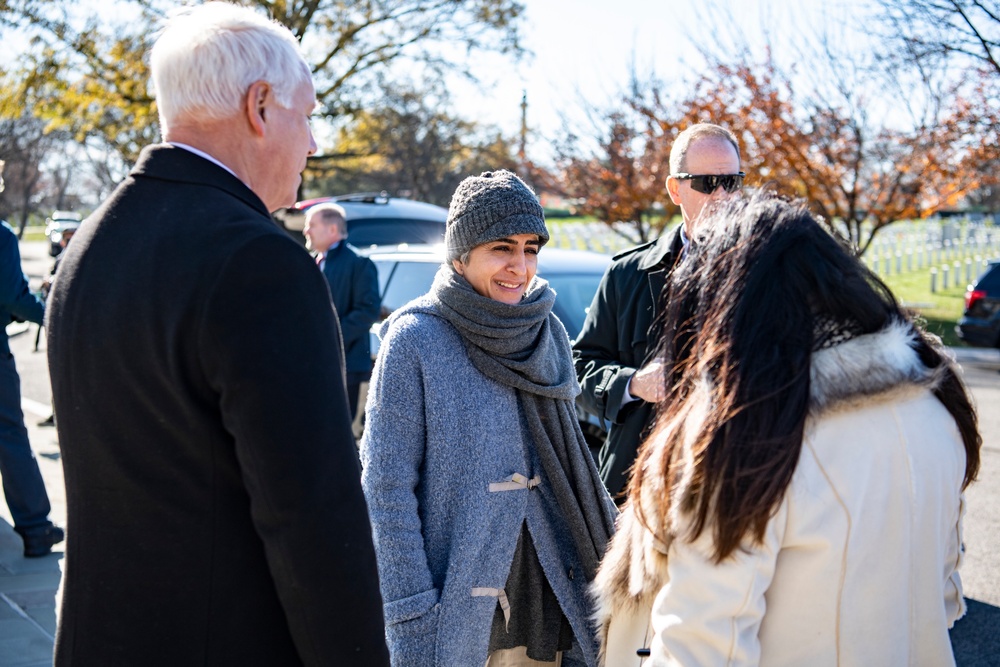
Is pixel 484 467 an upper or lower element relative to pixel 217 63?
lower

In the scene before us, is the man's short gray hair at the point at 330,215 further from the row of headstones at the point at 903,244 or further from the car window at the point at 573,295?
the row of headstones at the point at 903,244

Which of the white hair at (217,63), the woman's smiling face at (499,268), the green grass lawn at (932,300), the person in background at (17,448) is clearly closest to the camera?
the white hair at (217,63)

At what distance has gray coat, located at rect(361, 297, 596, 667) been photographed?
247 centimetres

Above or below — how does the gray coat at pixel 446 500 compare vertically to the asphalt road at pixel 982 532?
above

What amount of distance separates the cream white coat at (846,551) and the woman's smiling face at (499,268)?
125 cm

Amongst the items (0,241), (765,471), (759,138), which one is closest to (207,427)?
(765,471)

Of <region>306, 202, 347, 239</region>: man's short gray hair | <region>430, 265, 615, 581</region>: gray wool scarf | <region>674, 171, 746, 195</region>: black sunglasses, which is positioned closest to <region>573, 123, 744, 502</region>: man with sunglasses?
<region>674, 171, 746, 195</region>: black sunglasses

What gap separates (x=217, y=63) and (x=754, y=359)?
1.04 metres

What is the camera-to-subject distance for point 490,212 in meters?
2.75

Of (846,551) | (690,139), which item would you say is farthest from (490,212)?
(846,551)

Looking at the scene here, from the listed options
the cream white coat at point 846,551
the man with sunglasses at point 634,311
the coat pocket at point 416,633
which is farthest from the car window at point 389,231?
the cream white coat at point 846,551

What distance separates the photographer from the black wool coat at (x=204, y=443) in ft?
5.03

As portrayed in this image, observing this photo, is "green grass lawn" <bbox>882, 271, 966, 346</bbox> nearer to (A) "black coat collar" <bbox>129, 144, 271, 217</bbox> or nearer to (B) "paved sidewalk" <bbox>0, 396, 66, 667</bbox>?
(B) "paved sidewalk" <bbox>0, 396, 66, 667</bbox>

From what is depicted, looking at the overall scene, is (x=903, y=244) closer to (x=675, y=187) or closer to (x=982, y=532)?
(x=982, y=532)
